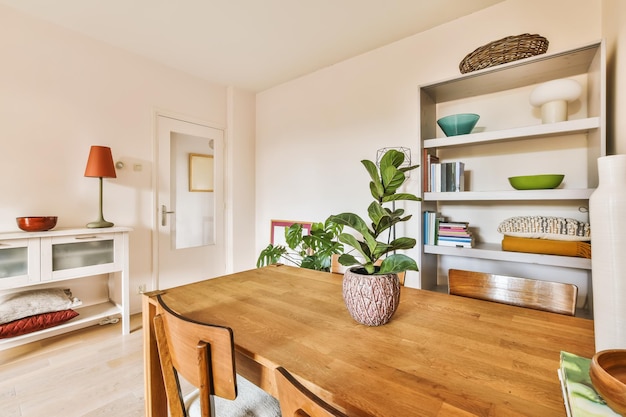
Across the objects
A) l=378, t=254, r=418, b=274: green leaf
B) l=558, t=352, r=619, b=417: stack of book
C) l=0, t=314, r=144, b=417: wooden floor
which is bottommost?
l=0, t=314, r=144, b=417: wooden floor

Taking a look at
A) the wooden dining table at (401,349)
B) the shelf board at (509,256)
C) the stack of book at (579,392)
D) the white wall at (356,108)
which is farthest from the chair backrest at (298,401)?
the white wall at (356,108)

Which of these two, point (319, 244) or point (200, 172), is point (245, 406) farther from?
point (200, 172)

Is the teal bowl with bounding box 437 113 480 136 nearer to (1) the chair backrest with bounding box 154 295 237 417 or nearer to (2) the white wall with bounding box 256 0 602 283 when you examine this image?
(2) the white wall with bounding box 256 0 602 283

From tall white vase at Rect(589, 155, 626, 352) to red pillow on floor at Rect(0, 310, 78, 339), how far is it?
3.00 metres

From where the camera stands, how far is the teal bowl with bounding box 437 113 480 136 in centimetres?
196

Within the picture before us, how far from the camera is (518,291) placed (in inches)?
47.6

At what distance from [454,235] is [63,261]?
2.89 metres

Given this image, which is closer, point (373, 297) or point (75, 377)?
point (373, 297)

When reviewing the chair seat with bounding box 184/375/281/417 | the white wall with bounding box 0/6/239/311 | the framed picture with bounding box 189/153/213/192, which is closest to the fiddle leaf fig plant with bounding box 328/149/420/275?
the chair seat with bounding box 184/375/281/417

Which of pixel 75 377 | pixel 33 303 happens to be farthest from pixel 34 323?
pixel 75 377

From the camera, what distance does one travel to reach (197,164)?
336 centimetres

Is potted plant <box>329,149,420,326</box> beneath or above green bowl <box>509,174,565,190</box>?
beneath

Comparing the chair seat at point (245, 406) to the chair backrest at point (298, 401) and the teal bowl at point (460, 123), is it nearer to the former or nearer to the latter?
the chair backrest at point (298, 401)

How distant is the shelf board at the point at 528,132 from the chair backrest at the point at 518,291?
0.98 m
